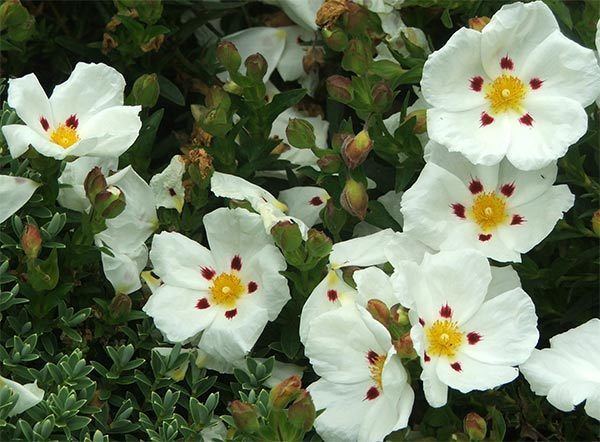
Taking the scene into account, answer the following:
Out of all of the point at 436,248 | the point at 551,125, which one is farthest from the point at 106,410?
the point at 551,125

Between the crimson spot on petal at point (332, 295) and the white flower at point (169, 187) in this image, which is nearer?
the crimson spot on petal at point (332, 295)

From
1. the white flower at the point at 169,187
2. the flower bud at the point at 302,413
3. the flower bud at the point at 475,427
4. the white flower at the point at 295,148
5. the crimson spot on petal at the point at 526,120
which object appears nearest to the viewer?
the flower bud at the point at 302,413

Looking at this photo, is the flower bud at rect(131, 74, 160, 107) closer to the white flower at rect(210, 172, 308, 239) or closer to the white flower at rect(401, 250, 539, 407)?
the white flower at rect(210, 172, 308, 239)

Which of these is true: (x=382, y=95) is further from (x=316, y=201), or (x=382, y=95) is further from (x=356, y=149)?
(x=316, y=201)

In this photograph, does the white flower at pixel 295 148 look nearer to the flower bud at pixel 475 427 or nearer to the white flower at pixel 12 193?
the white flower at pixel 12 193

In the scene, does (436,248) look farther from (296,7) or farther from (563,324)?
(296,7)

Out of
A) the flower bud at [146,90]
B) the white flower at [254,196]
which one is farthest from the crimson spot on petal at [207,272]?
the flower bud at [146,90]

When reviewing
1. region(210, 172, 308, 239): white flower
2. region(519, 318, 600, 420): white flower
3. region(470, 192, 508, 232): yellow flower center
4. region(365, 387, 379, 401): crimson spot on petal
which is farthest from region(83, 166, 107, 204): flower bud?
region(519, 318, 600, 420): white flower
